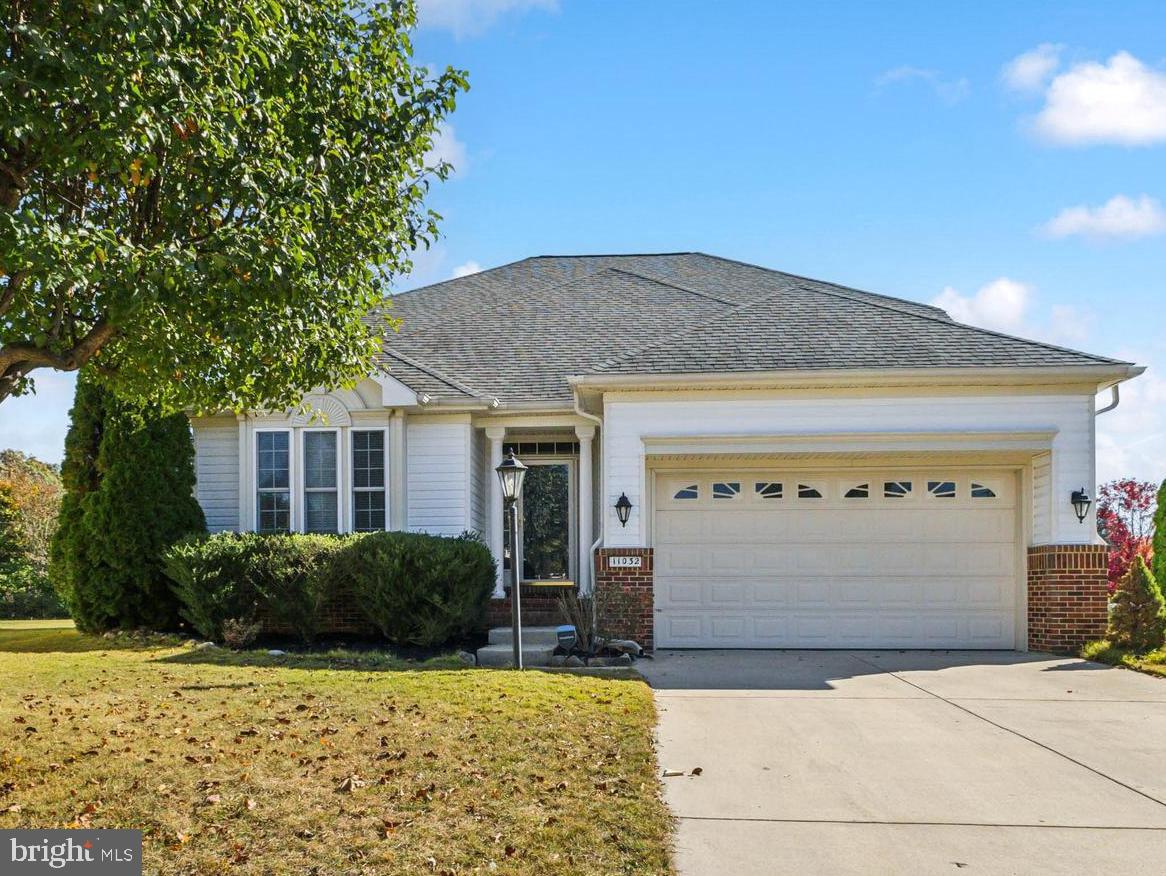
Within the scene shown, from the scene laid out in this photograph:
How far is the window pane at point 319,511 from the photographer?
563 inches

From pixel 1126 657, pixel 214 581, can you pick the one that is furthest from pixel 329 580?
pixel 1126 657

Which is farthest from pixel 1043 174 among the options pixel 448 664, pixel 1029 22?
pixel 448 664

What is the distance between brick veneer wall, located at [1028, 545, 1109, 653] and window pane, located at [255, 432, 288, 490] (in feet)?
33.7

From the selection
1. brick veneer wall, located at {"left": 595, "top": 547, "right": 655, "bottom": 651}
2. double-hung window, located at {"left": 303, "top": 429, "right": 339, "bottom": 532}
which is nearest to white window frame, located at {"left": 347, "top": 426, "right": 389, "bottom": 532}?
double-hung window, located at {"left": 303, "top": 429, "right": 339, "bottom": 532}

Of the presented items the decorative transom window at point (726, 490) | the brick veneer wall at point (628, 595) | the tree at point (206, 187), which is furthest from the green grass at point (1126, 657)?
the tree at point (206, 187)

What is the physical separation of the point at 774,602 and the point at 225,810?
29.8 feet

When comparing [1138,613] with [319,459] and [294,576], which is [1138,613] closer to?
[294,576]

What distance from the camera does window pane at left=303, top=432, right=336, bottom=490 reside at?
47.2 feet

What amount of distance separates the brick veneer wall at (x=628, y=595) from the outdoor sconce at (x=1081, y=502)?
532cm

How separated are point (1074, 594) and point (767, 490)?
156 inches

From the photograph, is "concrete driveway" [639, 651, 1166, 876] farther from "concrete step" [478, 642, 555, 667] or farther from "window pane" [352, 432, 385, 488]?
"window pane" [352, 432, 385, 488]

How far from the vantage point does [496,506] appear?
49.4ft

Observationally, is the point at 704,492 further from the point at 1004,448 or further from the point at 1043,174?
the point at 1043,174

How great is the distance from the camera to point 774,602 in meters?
13.4
